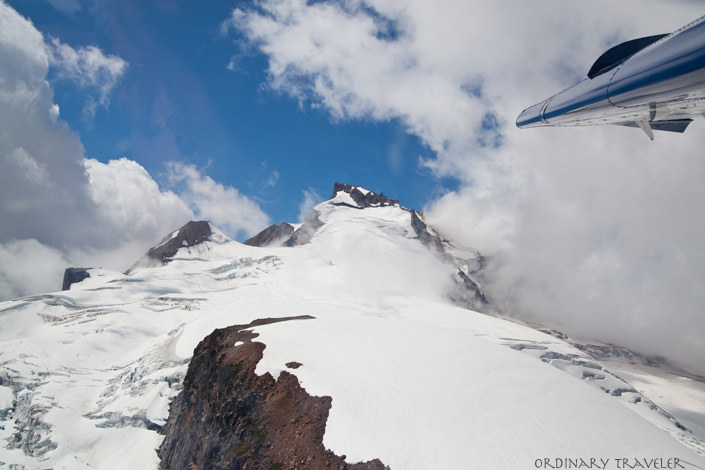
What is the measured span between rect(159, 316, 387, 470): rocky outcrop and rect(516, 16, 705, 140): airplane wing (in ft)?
52.3

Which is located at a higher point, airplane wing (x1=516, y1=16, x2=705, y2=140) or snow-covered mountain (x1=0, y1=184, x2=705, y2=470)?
airplane wing (x1=516, y1=16, x2=705, y2=140)

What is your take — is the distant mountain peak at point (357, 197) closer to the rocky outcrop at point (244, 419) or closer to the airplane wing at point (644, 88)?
the rocky outcrop at point (244, 419)

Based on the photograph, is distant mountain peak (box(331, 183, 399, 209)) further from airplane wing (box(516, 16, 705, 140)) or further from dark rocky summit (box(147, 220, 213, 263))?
airplane wing (box(516, 16, 705, 140))

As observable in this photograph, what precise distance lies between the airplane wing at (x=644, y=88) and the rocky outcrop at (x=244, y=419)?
1595 centimetres

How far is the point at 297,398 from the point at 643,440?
18961 millimetres

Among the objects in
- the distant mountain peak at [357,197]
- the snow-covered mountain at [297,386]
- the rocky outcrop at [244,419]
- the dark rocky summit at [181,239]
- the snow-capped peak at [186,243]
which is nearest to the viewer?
the snow-covered mountain at [297,386]

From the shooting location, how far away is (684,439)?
60000mm

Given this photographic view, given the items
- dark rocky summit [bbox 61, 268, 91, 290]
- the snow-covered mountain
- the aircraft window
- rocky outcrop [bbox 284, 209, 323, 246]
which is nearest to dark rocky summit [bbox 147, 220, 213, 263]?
dark rocky summit [bbox 61, 268, 91, 290]

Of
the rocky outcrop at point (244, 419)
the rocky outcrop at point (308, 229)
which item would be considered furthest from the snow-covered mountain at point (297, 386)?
the rocky outcrop at point (308, 229)

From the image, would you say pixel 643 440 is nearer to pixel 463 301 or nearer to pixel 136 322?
pixel 136 322

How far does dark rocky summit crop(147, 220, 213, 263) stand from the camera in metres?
135

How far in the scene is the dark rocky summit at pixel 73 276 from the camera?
110688 mm

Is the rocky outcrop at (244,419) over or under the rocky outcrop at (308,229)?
under

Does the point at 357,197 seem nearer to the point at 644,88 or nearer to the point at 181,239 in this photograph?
the point at 181,239
